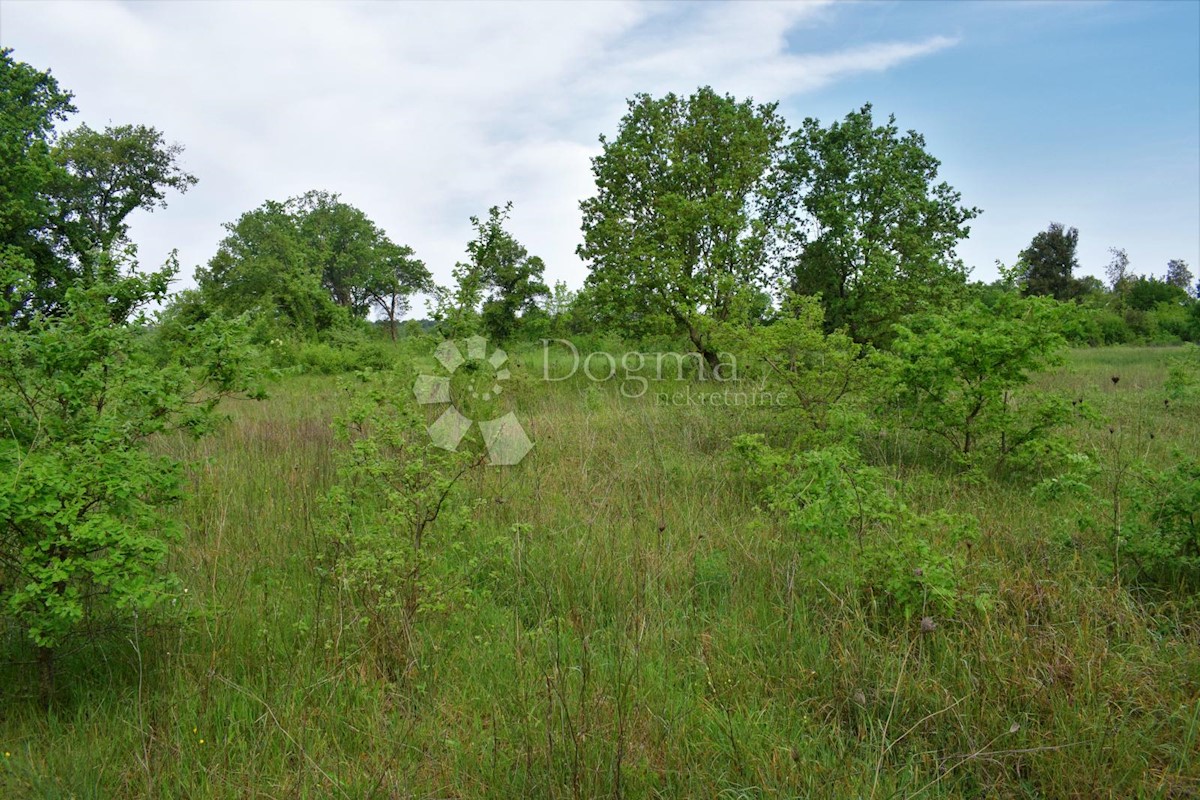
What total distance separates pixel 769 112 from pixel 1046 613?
14217 mm

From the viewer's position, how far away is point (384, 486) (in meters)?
3.47

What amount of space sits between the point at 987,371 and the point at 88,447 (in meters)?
6.61

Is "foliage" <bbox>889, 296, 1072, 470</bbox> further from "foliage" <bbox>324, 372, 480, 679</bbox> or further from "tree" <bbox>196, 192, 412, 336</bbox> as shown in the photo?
"tree" <bbox>196, 192, 412, 336</bbox>

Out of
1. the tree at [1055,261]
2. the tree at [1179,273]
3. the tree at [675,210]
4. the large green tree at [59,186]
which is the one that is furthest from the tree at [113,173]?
the tree at [1179,273]

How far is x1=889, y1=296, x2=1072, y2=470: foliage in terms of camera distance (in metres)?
5.65

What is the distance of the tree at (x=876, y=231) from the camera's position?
1416cm

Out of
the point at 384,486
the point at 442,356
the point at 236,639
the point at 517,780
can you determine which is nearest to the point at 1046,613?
the point at 517,780

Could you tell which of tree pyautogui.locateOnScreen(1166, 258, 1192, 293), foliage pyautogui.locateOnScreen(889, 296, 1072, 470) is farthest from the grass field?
tree pyautogui.locateOnScreen(1166, 258, 1192, 293)

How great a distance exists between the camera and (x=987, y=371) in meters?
5.82

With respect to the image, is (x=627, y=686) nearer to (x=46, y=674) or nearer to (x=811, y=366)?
(x=46, y=674)

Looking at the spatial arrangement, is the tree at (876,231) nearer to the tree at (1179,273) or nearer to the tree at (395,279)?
the tree at (395,279)

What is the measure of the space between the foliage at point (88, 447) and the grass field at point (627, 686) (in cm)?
30

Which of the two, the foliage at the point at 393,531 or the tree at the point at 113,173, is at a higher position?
the tree at the point at 113,173

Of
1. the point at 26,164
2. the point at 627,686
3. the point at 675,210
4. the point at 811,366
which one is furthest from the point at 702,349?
the point at 26,164
